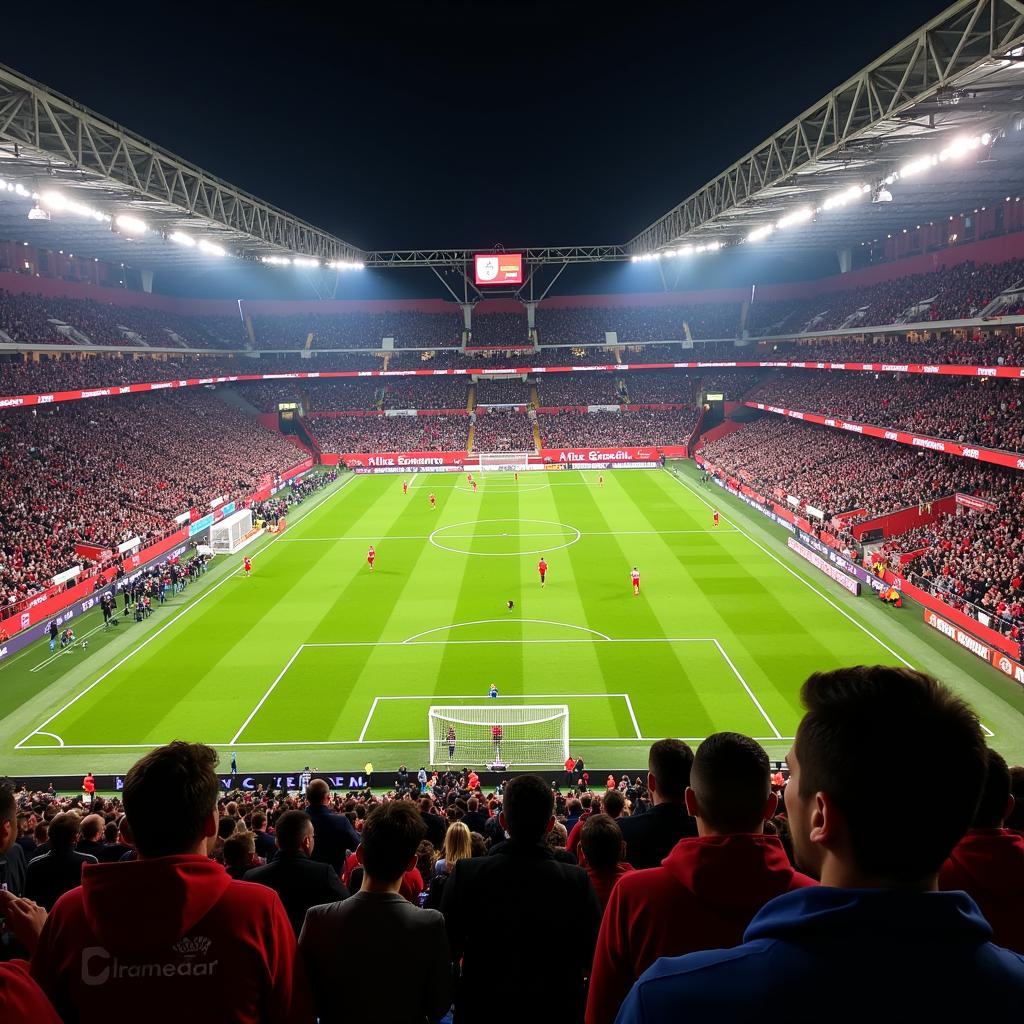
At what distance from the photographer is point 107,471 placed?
49031 mm

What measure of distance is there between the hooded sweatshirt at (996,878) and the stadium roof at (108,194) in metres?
31.9

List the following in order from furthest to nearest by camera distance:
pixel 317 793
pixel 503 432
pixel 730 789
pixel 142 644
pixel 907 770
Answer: pixel 503 432
pixel 142 644
pixel 317 793
pixel 730 789
pixel 907 770

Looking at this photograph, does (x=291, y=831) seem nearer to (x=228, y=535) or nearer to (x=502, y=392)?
(x=228, y=535)

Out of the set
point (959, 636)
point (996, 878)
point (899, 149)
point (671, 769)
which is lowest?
point (959, 636)

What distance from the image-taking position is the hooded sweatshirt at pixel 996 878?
434cm

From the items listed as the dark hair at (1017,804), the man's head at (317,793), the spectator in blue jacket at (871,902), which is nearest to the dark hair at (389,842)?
the spectator in blue jacket at (871,902)

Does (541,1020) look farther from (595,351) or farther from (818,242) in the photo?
(595,351)

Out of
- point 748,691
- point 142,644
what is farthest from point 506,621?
point 142,644

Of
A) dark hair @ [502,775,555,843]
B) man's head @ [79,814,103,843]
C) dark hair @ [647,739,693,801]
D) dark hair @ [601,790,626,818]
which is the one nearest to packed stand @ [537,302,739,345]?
dark hair @ [601,790,626,818]

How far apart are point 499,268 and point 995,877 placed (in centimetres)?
7198

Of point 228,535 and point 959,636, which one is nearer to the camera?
point 959,636

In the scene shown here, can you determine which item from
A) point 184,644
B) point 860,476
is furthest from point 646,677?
point 860,476

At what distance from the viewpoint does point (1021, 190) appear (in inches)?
1797

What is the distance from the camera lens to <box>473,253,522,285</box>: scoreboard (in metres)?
72.2
